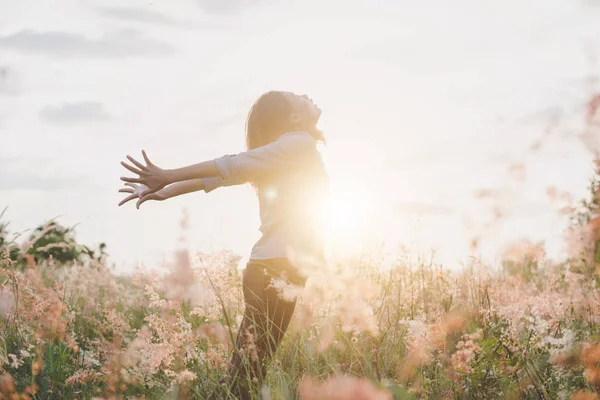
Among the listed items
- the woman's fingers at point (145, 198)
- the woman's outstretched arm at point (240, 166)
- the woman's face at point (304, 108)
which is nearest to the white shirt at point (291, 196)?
the woman's outstretched arm at point (240, 166)

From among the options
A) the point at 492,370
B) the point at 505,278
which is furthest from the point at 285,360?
the point at 505,278

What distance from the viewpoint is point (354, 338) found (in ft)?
9.56

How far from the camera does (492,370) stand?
3297mm

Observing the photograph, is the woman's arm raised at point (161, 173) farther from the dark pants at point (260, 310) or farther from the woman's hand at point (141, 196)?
the dark pants at point (260, 310)

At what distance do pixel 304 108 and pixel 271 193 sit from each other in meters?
0.51

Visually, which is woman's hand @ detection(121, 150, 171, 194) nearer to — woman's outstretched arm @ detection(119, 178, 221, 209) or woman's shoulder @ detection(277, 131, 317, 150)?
woman's outstretched arm @ detection(119, 178, 221, 209)

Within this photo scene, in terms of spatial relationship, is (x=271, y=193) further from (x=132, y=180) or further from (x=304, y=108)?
(x=132, y=180)

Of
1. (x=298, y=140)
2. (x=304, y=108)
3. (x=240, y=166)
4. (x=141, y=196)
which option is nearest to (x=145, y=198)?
(x=141, y=196)

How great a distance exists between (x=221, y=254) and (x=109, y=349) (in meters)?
1.43

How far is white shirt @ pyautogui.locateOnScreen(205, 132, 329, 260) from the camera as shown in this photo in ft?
10.4

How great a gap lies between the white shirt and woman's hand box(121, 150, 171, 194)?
273 mm

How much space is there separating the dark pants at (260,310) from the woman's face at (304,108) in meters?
0.79

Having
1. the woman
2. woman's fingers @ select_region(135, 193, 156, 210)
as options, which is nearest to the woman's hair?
the woman

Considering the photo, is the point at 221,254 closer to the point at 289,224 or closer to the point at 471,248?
the point at 289,224
